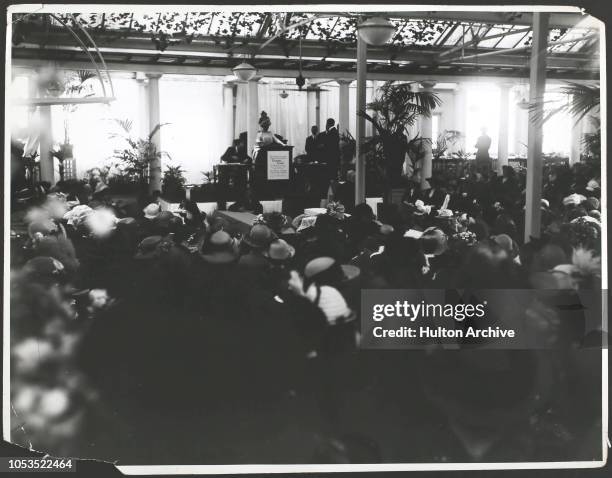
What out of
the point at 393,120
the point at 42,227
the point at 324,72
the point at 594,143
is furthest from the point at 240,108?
the point at 594,143

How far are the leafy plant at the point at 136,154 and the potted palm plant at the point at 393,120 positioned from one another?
1.34 meters

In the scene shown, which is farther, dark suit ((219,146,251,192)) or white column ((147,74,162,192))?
dark suit ((219,146,251,192))

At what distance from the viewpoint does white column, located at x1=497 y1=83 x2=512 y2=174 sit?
12.5 feet

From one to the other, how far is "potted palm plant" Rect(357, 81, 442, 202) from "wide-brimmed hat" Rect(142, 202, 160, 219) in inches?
51.4

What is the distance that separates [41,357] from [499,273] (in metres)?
2.15

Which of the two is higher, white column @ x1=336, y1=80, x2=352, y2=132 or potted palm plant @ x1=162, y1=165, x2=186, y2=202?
white column @ x1=336, y1=80, x2=352, y2=132

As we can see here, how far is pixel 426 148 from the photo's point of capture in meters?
4.58

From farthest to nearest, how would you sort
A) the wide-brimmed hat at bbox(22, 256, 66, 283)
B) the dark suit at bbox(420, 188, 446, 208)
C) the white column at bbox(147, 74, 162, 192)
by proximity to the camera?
the dark suit at bbox(420, 188, 446, 208)
the white column at bbox(147, 74, 162, 192)
the wide-brimmed hat at bbox(22, 256, 66, 283)

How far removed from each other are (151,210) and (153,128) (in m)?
0.41

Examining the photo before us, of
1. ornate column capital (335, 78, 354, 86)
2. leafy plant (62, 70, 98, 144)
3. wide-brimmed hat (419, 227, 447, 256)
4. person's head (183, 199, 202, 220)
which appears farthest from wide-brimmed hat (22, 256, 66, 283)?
ornate column capital (335, 78, 354, 86)

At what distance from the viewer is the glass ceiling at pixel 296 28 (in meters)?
3.61

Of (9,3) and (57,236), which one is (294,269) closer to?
(57,236)

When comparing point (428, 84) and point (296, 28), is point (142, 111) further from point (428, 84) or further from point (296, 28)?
point (428, 84)

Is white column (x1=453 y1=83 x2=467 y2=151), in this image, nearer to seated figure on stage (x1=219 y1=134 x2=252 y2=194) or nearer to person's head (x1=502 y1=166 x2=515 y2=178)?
person's head (x1=502 y1=166 x2=515 y2=178)
